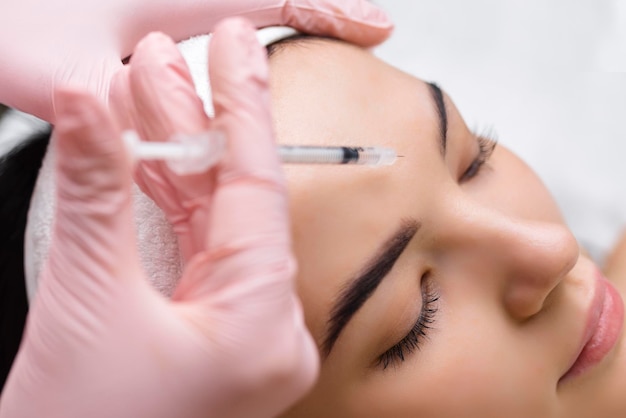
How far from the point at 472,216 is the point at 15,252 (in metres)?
0.68

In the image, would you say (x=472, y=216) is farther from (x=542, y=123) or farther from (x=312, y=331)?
(x=542, y=123)

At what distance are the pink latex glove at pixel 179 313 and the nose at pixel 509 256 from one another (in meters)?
0.30

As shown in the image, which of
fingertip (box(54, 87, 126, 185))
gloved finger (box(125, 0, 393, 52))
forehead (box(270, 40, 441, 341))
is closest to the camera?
fingertip (box(54, 87, 126, 185))

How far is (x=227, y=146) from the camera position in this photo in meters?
0.71

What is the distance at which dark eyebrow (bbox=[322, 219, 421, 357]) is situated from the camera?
33.3 inches

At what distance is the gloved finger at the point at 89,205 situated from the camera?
2.02 feet

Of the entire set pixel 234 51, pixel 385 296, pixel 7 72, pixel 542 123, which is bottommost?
pixel 542 123

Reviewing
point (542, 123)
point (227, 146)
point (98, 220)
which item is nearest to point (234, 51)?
point (227, 146)

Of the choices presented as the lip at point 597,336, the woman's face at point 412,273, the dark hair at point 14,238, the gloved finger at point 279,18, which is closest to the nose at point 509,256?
the woman's face at point 412,273

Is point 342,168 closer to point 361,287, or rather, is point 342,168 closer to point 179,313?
point 361,287

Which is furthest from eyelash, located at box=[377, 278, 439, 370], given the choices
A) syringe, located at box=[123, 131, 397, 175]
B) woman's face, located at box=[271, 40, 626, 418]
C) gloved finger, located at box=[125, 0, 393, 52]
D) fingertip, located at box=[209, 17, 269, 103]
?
gloved finger, located at box=[125, 0, 393, 52]

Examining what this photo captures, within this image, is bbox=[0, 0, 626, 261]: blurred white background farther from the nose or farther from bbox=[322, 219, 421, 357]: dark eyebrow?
bbox=[322, 219, 421, 357]: dark eyebrow

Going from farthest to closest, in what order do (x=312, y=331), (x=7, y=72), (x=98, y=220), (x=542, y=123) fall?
(x=542, y=123) → (x=7, y=72) → (x=312, y=331) → (x=98, y=220)

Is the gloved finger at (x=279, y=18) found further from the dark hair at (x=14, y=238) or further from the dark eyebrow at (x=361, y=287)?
the dark eyebrow at (x=361, y=287)
